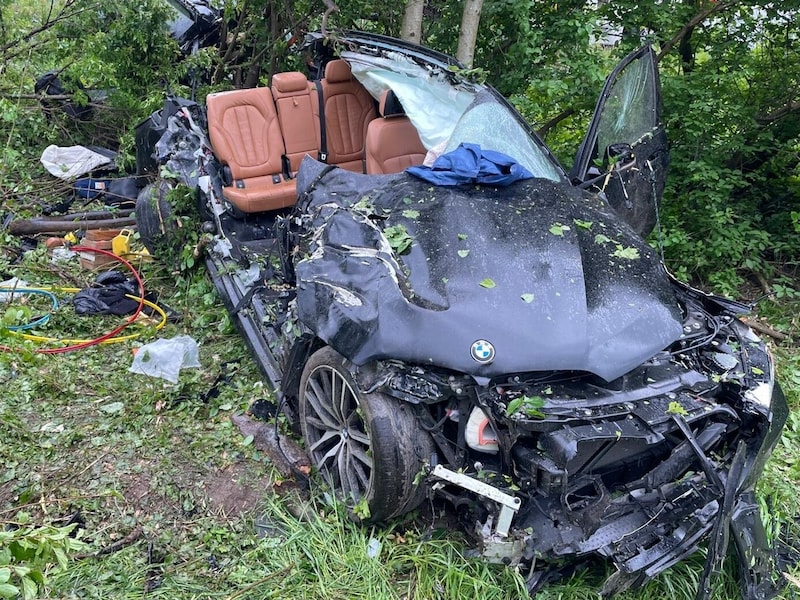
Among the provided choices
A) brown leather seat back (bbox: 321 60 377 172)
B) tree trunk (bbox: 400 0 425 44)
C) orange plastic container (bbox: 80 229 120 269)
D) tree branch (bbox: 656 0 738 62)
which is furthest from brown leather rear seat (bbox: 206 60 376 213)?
tree branch (bbox: 656 0 738 62)

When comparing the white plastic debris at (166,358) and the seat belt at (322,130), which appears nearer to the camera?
the white plastic debris at (166,358)

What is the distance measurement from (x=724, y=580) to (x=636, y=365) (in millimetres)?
995

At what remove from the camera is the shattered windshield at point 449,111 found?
3791 mm

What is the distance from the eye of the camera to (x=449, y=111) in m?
4.17

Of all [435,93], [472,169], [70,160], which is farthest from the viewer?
[70,160]

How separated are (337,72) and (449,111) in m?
1.71

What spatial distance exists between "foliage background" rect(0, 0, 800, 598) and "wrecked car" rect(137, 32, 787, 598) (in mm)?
377

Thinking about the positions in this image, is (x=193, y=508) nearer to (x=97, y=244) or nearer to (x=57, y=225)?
(x=97, y=244)

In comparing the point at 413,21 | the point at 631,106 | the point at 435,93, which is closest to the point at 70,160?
the point at 413,21

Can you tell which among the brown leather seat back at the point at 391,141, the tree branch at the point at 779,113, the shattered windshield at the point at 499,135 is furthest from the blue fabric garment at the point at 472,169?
the tree branch at the point at 779,113

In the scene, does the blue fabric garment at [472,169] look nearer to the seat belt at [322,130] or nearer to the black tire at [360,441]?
the black tire at [360,441]

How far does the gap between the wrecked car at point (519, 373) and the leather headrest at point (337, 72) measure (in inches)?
86.5

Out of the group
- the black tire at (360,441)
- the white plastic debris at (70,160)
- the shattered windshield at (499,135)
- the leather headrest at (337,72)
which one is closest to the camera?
the black tire at (360,441)

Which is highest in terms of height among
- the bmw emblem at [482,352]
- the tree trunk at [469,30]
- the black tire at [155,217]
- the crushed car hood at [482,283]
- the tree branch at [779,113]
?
the tree trunk at [469,30]
